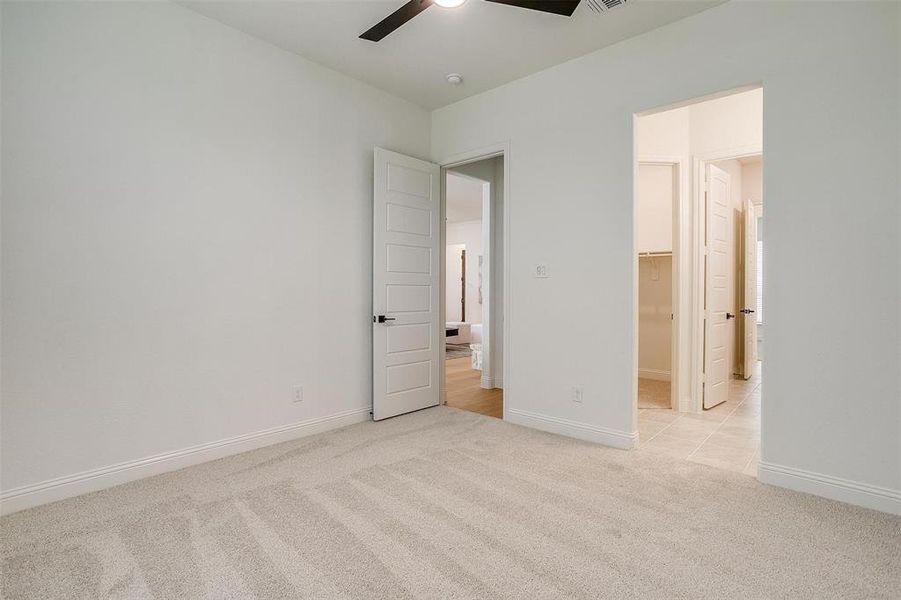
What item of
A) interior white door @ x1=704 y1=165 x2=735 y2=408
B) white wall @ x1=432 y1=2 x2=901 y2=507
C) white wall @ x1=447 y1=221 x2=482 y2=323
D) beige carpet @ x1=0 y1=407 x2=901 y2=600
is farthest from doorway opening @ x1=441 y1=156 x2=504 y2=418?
interior white door @ x1=704 y1=165 x2=735 y2=408

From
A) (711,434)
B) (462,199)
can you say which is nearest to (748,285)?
(711,434)

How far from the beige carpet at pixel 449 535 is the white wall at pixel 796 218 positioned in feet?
1.28

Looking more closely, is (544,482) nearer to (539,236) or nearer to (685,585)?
(685,585)

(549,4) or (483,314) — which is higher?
(549,4)

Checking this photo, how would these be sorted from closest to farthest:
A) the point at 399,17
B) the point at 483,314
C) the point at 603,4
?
1. the point at 399,17
2. the point at 603,4
3. the point at 483,314

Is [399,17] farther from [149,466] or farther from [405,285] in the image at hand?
[149,466]

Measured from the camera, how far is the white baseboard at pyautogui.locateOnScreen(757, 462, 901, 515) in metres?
2.37

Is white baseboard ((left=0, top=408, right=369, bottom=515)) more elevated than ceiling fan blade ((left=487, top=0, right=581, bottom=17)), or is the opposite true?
ceiling fan blade ((left=487, top=0, right=581, bottom=17))

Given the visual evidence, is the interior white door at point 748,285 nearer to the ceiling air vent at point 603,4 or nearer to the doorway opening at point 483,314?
the doorway opening at point 483,314

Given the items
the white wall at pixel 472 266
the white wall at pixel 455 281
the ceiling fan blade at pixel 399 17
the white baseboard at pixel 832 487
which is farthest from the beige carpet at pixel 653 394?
the white wall at pixel 455 281

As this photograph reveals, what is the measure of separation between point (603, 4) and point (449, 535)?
302cm

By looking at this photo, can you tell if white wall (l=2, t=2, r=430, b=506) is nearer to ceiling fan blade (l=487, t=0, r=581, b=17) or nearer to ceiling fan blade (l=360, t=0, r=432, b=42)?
ceiling fan blade (l=360, t=0, r=432, b=42)

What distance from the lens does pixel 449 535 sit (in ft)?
6.93

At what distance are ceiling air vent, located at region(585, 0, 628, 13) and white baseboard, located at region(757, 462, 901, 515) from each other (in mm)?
2820
